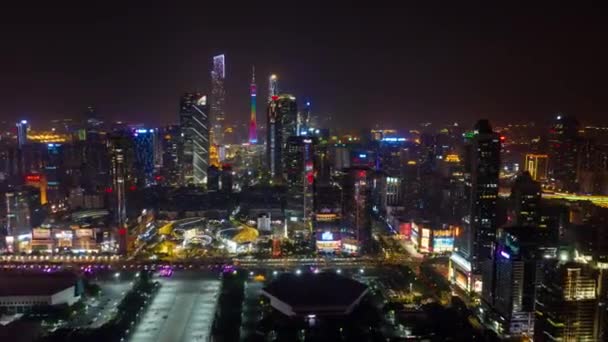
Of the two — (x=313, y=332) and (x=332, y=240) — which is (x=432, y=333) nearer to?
(x=313, y=332)

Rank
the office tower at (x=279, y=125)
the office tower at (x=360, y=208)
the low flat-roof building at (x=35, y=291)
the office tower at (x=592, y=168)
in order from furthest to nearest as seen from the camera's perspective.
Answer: the office tower at (x=279, y=125), the office tower at (x=592, y=168), the office tower at (x=360, y=208), the low flat-roof building at (x=35, y=291)

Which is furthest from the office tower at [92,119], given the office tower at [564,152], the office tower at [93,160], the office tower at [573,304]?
the office tower at [573,304]

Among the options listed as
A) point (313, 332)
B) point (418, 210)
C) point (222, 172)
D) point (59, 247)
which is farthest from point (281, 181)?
point (313, 332)

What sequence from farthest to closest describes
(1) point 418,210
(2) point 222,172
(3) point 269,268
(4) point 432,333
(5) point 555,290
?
(2) point 222,172
(1) point 418,210
(3) point 269,268
(4) point 432,333
(5) point 555,290

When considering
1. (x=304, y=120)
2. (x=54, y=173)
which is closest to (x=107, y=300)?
(x=54, y=173)

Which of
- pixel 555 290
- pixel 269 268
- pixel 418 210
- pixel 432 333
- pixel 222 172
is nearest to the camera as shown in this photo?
pixel 555 290

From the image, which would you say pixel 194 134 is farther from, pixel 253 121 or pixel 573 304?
pixel 573 304

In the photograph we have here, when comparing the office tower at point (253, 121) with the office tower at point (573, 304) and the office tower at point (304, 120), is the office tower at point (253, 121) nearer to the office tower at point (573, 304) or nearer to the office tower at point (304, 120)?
the office tower at point (304, 120)

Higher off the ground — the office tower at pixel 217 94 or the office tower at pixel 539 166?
the office tower at pixel 217 94
